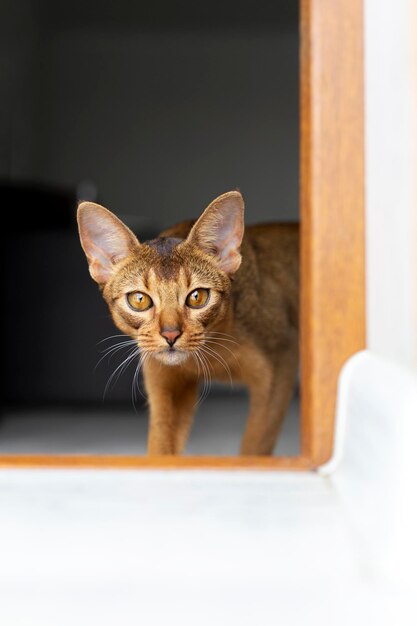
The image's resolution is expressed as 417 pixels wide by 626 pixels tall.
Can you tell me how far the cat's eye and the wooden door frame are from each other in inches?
14.4

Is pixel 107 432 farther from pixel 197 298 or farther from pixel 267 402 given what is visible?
pixel 197 298

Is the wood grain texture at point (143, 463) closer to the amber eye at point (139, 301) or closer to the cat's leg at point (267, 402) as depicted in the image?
the amber eye at point (139, 301)

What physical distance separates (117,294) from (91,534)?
0.60 meters

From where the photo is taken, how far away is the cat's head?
1.28 metres

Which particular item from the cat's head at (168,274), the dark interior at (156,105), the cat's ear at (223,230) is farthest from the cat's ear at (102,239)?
the dark interior at (156,105)

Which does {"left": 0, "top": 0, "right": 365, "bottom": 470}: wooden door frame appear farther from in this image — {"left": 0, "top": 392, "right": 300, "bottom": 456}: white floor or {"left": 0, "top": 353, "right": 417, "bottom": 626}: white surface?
{"left": 0, "top": 392, "right": 300, "bottom": 456}: white floor

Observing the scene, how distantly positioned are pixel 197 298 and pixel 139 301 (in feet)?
0.36

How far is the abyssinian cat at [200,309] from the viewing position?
129cm

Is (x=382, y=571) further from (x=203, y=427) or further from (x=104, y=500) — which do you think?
(x=203, y=427)

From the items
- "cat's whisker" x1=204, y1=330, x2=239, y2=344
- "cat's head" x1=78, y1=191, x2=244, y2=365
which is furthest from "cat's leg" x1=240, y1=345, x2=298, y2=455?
"cat's head" x1=78, y1=191, x2=244, y2=365

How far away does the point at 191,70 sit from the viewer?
3891 millimetres

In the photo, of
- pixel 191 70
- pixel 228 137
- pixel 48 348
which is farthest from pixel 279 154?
pixel 48 348

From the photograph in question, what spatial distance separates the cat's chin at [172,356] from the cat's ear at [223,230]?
20 centimetres

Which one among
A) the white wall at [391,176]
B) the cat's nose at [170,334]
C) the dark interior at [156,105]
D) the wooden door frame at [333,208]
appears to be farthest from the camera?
the dark interior at [156,105]
